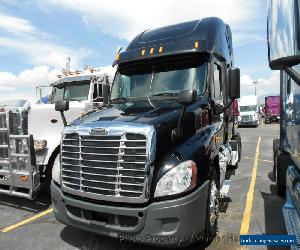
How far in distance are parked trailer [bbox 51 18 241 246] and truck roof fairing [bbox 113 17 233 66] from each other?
0.62ft

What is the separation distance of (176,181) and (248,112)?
3324 centimetres

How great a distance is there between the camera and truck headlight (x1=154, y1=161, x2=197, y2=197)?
4.03 metres

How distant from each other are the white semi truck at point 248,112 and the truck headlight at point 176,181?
31528mm

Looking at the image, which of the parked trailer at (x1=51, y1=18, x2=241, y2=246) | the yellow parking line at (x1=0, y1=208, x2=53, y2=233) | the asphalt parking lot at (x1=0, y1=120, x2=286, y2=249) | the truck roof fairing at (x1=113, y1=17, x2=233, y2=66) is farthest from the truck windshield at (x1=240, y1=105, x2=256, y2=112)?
the yellow parking line at (x1=0, y1=208, x2=53, y2=233)

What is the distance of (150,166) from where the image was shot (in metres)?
4.09

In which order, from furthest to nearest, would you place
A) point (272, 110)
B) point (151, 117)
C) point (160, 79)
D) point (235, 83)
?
point (272, 110)
point (160, 79)
point (235, 83)
point (151, 117)

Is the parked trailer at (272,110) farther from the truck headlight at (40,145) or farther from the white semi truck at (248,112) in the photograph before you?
the truck headlight at (40,145)

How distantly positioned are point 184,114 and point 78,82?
553 centimetres

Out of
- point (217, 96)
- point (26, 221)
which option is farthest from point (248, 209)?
point (26, 221)

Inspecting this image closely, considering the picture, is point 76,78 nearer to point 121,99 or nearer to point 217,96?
point 121,99

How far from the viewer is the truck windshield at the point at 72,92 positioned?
9148 mm

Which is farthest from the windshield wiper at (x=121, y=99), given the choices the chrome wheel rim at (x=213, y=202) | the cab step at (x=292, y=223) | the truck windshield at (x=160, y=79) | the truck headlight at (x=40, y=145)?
the cab step at (x=292, y=223)

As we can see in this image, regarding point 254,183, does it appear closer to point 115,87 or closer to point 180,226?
point 115,87

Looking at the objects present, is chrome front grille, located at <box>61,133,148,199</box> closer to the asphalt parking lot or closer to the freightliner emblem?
the freightliner emblem
